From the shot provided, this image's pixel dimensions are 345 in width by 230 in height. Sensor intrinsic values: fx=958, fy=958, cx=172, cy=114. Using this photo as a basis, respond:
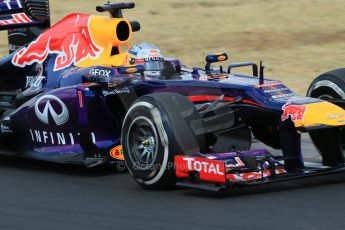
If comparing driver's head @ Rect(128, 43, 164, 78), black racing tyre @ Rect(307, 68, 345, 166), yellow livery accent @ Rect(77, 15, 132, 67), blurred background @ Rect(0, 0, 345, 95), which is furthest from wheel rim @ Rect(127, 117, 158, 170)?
blurred background @ Rect(0, 0, 345, 95)

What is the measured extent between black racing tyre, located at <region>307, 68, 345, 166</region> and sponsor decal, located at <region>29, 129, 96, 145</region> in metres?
2.10

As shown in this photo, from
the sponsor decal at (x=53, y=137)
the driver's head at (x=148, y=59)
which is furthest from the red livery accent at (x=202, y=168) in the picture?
the driver's head at (x=148, y=59)

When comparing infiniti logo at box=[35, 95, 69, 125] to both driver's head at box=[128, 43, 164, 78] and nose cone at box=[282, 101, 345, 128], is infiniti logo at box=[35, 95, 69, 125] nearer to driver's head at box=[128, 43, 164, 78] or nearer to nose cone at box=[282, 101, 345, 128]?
driver's head at box=[128, 43, 164, 78]

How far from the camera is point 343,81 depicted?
30.3 ft

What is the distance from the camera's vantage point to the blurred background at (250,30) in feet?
55.5

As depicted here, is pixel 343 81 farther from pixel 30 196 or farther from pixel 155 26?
pixel 155 26

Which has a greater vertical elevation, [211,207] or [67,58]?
[67,58]

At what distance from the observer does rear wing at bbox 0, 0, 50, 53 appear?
10.8 meters

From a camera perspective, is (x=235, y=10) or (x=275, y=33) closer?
(x=275, y=33)

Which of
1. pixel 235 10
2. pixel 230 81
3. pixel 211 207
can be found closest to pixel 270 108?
pixel 230 81

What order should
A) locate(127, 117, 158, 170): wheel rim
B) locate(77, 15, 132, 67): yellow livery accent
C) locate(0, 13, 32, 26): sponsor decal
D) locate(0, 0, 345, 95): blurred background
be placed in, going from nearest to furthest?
locate(127, 117, 158, 170): wheel rim → locate(77, 15, 132, 67): yellow livery accent → locate(0, 13, 32, 26): sponsor decal → locate(0, 0, 345, 95): blurred background

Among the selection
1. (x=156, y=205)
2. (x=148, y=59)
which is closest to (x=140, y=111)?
(x=156, y=205)

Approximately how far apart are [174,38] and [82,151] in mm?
9820

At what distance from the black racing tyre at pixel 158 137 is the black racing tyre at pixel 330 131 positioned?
3.62 feet
